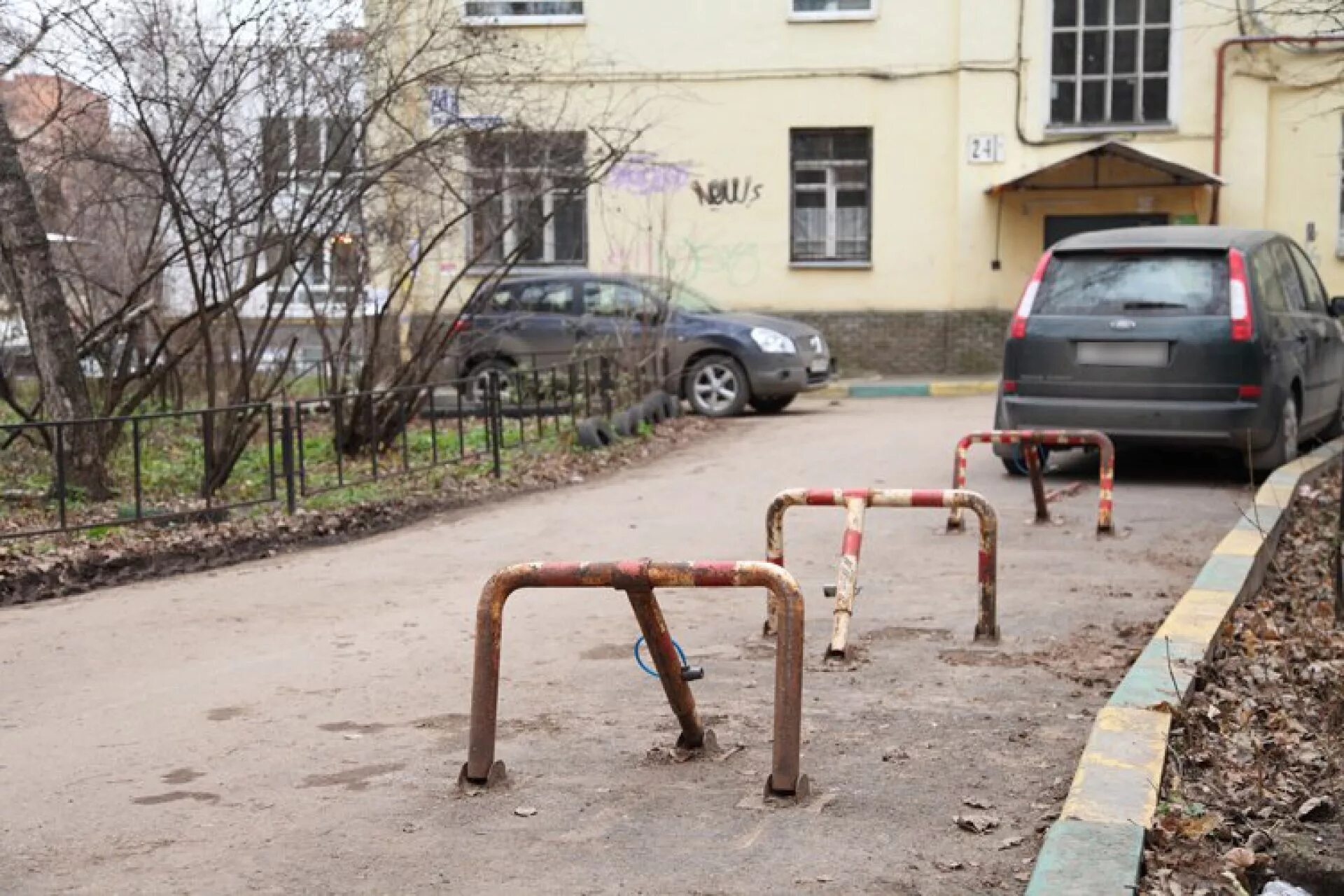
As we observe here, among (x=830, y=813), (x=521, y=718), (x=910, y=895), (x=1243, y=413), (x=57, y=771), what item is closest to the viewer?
(x=910, y=895)

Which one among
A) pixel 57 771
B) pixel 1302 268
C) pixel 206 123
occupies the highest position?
pixel 206 123

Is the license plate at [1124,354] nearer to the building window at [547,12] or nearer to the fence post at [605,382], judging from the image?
the fence post at [605,382]

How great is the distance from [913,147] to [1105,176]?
275cm

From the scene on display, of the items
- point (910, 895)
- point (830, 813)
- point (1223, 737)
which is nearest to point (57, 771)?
point (830, 813)

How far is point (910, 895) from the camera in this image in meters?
4.16

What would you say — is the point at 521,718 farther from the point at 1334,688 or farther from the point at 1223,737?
the point at 1334,688

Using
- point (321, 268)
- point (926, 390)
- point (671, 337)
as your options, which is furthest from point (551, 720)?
point (926, 390)

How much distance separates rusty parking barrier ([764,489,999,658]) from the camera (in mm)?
6746

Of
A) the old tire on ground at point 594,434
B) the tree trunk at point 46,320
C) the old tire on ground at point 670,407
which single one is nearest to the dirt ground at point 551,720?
the tree trunk at point 46,320

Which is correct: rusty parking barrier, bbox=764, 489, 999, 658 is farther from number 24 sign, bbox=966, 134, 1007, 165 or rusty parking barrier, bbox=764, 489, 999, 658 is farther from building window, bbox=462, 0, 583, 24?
building window, bbox=462, 0, 583, 24

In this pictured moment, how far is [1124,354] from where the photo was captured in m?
11.4

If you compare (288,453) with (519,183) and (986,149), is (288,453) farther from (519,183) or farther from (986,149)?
(986,149)

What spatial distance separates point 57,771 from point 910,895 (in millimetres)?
2721

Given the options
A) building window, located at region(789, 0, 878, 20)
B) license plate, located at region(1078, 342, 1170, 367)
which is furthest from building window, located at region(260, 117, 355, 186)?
building window, located at region(789, 0, 878, 20)
